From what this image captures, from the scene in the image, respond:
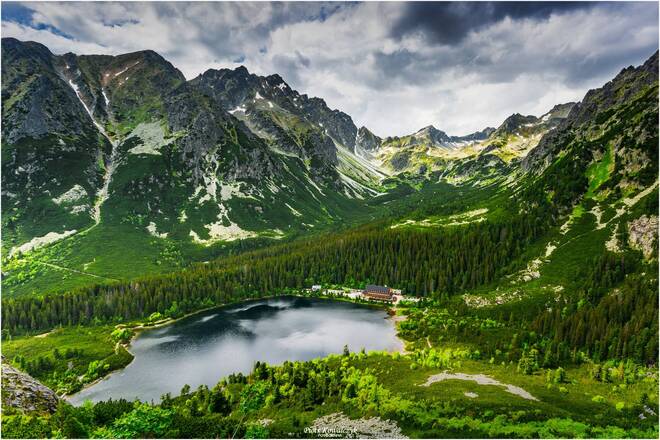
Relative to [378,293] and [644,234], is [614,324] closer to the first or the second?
[644,234]

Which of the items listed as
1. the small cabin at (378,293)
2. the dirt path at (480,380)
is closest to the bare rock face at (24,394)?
the dirt path at (480,380)

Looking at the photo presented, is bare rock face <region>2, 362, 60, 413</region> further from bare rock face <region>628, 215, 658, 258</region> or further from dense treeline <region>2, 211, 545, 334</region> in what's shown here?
bare rock face <region>628, 215, 658, 258</region>

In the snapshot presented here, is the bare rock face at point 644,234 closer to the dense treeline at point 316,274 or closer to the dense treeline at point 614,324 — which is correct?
the dense treeline at point 614,324

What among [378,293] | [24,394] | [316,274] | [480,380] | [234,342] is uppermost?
[316,274]

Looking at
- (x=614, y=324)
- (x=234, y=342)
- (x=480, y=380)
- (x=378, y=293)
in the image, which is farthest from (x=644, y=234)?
(x=234, y=342)

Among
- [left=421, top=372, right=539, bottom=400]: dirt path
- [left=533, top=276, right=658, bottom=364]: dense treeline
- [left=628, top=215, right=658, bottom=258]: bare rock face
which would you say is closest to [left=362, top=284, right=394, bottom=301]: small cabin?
[left=533, top=276, right=658, bottom=364]: dense treeline
